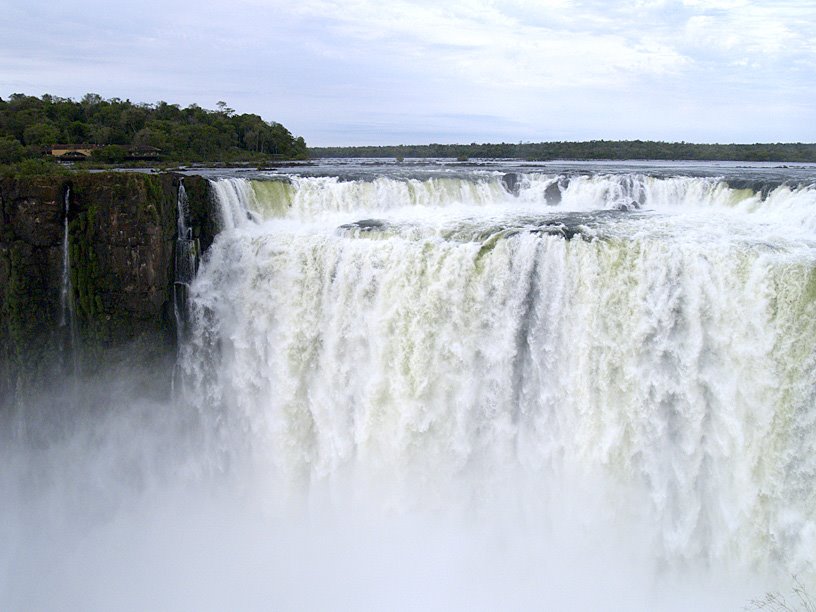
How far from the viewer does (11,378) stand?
13.8 meters

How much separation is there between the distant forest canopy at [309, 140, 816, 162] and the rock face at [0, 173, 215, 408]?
30737mm

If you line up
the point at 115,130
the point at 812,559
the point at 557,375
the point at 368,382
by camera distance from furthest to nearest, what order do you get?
1. the point at 115,130
2. the point at 368,382
3. the point at 557,375
4. the point at 812,559

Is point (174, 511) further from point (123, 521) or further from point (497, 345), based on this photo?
point (497, 345)

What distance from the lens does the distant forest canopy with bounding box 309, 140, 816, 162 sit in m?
36.7

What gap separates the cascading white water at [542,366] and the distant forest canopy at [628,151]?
78.8ft

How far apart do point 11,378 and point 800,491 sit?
1475 cm

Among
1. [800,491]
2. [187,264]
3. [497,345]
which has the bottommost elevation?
[800,491]

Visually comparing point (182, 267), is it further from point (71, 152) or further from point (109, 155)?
point (71, 152)

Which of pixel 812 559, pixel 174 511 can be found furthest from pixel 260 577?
pixel 812 559

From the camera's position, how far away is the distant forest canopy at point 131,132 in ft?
89.7

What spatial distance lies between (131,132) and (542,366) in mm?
28378

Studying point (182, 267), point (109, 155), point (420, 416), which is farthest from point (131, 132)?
point (420, 416)

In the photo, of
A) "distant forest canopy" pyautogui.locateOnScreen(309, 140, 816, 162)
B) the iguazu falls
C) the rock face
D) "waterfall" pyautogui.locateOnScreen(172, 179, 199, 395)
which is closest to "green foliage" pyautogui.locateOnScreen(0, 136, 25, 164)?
the rock face

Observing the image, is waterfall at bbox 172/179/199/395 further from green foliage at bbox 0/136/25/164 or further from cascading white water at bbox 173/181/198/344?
green foliage at bbox 0/136/25/164
